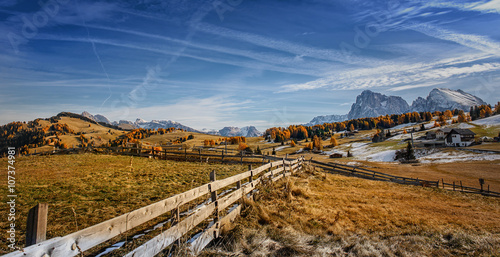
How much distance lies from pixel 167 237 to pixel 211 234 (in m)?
1.70

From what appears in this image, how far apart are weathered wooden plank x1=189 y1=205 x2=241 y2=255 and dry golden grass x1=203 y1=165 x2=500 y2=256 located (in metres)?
0.20

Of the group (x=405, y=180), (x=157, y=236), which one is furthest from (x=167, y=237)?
(x=405, y=180)

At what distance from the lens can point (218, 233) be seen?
6512 millimetres

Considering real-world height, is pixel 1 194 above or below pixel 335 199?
above

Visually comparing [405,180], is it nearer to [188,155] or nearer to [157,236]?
[188,155]

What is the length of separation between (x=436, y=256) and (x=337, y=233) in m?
2.31

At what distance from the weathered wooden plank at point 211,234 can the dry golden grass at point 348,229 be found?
0.67 ft

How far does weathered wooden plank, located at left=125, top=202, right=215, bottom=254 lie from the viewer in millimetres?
4062

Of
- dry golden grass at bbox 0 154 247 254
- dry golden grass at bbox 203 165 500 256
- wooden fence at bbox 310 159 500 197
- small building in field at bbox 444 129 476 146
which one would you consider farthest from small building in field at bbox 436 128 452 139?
dry golden grass at bbox 0 154 247 254

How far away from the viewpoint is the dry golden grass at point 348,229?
573cm

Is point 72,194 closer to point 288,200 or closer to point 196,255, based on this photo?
point 196,255

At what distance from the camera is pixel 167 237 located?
4.70 m

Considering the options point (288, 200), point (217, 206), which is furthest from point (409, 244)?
point (217, 206)

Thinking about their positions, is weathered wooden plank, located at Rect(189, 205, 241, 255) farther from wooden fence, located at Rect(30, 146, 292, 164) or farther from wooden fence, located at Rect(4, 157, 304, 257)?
wooden fence, located at Rect(30, 146, 292, 164)
